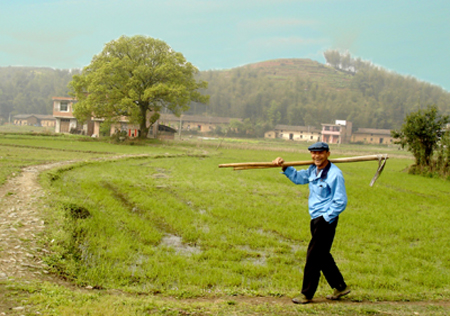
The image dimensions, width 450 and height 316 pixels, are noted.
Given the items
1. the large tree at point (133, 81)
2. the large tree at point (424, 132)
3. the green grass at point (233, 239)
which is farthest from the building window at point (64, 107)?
the large tree at point (424, 132)

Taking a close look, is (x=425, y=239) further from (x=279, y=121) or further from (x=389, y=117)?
(x=389, y=117)

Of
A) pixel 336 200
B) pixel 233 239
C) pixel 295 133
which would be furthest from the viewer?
pixel 295 133

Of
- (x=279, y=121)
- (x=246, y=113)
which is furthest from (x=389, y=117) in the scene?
(x=246, y=113)

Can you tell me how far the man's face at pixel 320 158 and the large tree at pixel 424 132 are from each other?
79.4ft

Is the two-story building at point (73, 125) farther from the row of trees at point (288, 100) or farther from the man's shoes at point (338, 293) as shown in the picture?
the man's shoes at point (338, 293)

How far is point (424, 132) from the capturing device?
83.1ft

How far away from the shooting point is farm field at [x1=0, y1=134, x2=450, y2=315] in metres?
4.41

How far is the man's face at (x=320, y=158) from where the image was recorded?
482cm

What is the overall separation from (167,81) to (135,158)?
20467mm

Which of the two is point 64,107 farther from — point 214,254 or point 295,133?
point 295,133

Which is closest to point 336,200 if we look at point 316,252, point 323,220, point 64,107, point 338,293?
point 323,220

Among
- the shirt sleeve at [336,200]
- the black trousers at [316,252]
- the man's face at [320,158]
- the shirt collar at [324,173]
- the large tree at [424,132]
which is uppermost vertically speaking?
the large tree at [424,132]

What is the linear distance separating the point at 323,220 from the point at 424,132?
24557 millimetres

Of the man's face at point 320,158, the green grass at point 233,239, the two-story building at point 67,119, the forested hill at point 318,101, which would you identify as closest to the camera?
the man's face at point 320,158
